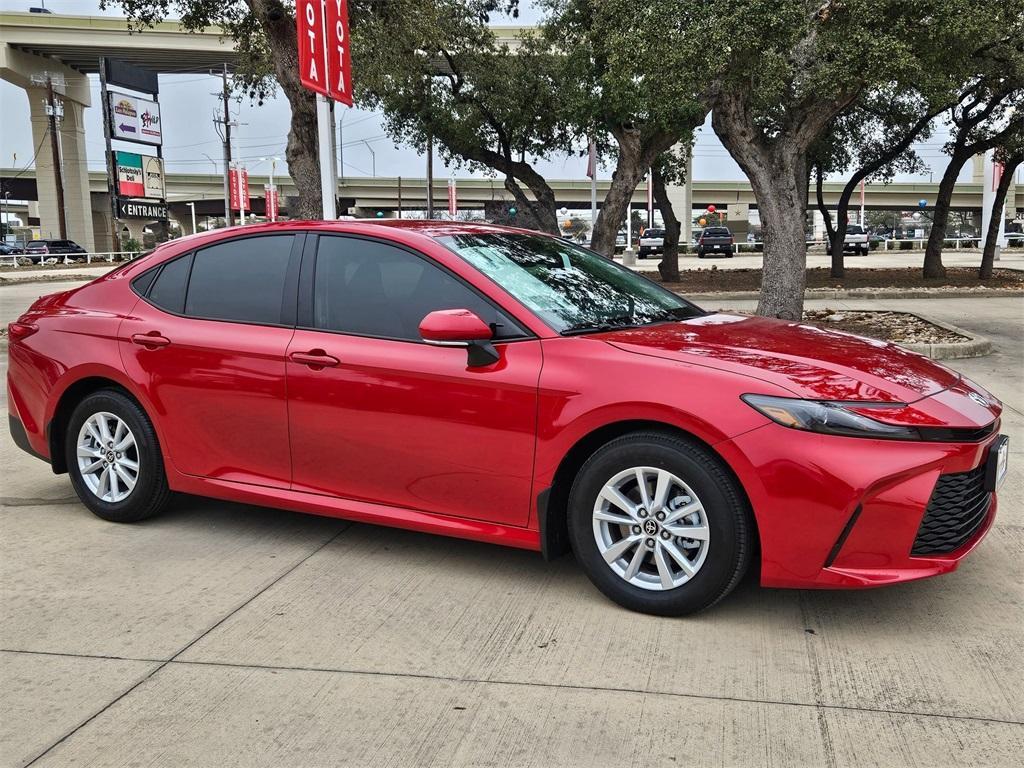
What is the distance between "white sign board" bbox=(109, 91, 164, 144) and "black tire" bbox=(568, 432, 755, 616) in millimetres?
54256

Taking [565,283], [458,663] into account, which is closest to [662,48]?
[565,283]

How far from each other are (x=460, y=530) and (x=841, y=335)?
2063 mm

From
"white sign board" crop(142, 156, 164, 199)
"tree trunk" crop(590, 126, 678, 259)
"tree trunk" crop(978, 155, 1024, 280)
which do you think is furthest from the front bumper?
"white sign board" crop(142, 156, 164, 199)

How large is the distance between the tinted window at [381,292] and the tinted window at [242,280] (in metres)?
0.24

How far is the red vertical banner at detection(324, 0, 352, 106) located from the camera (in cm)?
911

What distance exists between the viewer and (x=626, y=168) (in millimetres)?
23781

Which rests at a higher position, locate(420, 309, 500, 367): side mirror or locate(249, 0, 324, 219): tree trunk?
locate(249, 0, 324, 219): tree trunk

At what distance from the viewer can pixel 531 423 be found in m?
3.88

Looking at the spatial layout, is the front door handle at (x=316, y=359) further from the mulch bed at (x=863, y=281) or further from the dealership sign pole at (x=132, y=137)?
the dealership sign pole at (x=132, y=137)

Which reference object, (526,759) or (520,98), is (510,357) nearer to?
(526,759)

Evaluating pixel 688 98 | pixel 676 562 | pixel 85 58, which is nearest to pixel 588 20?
pixel 688 98

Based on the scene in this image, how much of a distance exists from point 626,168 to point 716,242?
29.8 meters

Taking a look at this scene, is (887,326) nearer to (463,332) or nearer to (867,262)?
(463,332)

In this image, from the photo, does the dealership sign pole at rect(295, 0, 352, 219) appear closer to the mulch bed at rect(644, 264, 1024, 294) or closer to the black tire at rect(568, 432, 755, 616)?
the black tire at rect(568, 432, 755, 616)
